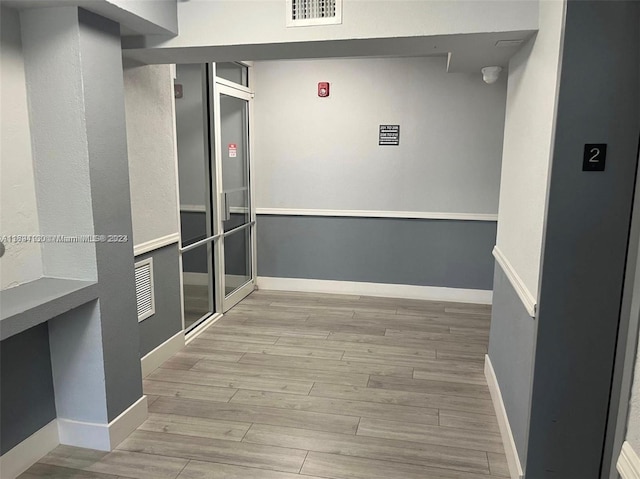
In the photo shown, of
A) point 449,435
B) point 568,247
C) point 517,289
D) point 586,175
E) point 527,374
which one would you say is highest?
point 586,175

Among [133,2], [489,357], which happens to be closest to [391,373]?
[489,357]

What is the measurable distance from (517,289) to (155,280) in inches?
91.7

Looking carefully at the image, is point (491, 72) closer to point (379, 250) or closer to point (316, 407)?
point (379, 250)

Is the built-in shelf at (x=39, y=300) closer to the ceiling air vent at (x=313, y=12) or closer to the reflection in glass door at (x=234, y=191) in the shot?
the ceiling air vent at (x=313, y=12)

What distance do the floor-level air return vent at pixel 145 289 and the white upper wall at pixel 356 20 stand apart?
1412mm

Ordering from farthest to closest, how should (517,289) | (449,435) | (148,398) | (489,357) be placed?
(489,357) < (148,398) < (449,435) < (517,289)

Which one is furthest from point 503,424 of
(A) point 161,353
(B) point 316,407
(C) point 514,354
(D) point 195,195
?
(D) point 195,195

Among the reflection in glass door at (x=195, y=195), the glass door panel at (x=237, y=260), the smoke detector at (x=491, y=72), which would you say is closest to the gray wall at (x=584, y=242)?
the smoke detector at (x=491, y=72)

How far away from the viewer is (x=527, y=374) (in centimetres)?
209

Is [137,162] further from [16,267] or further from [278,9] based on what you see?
[278,9]

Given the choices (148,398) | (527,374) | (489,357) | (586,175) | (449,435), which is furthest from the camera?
(489,357)

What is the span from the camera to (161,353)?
3432 mm

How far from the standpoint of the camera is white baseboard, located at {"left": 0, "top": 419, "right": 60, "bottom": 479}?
2196 millimetres

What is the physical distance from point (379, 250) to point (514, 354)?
2778 millimetres
